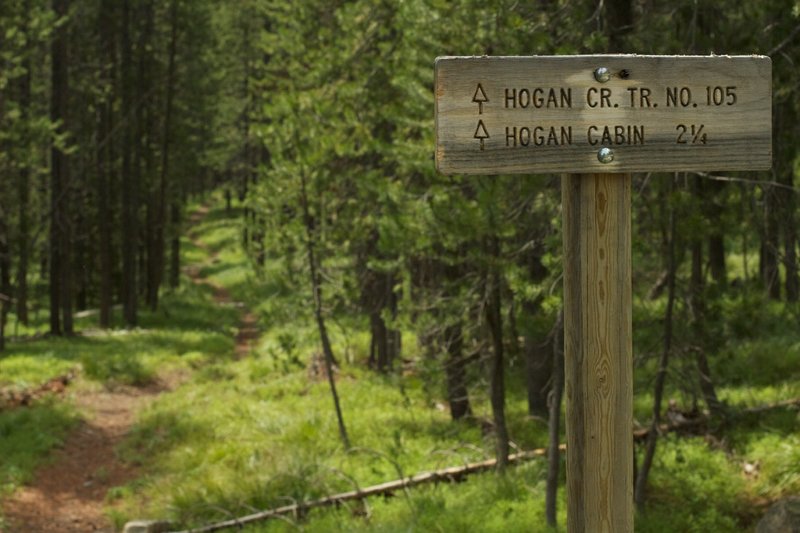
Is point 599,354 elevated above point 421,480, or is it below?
above

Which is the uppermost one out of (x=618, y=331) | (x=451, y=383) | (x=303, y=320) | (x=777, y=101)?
(x=777, y=101)

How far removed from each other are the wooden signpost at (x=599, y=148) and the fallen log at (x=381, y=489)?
19.7 ft

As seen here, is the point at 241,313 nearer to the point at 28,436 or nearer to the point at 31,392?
the point at 31,392

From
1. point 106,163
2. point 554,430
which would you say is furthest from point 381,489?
point 106,163

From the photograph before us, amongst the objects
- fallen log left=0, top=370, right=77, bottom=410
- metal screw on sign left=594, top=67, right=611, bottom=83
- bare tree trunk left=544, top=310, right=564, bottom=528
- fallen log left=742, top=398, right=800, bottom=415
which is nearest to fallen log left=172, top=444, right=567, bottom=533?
bare tree trunk left=544, top=310, right=564, bottom=528

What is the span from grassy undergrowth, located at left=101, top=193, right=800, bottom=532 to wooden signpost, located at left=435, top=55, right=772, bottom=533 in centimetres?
485

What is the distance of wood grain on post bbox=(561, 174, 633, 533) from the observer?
3553 millimetres

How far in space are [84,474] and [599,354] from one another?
10913 mm

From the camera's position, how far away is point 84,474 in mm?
13039

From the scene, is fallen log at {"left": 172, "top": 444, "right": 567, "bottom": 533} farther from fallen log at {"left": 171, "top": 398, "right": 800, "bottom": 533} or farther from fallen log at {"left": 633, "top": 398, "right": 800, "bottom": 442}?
fallen log at {"left": 633, "top": 398, "right": 800, "bottom": 442}

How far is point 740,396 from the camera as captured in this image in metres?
12.5

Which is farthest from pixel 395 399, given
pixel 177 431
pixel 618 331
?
pixel 618 331

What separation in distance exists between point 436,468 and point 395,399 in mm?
5084

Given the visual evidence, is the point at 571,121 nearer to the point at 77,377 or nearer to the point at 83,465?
the point at 83,465
